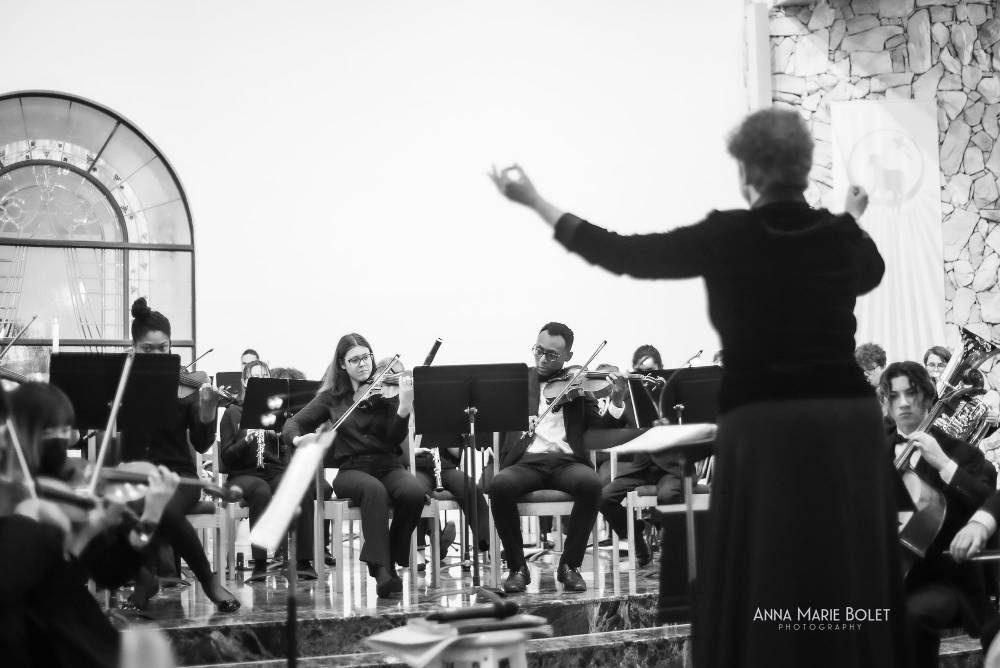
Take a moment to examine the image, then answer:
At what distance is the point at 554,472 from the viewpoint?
4953mm

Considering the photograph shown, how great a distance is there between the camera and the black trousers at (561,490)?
4.79 m

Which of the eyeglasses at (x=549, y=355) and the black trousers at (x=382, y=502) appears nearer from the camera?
the black trousers at (x=382, y=502)

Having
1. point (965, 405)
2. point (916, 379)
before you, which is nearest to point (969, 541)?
point (916, 379)

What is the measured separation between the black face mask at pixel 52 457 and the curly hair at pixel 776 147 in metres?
1.68

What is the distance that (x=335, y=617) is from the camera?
4004 millimetres

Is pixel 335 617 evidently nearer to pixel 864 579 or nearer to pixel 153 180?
pixel 864 579

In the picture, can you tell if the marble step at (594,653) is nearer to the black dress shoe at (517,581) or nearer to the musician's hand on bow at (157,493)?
the black dress shoe at (517,581)

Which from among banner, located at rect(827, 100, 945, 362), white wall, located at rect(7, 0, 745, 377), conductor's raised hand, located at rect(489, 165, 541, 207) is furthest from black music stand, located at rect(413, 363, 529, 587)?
banner, located at rect(827, 100, 945, 362)

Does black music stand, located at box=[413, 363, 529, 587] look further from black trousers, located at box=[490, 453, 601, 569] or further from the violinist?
the violinist

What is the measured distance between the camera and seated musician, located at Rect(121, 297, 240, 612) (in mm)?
4348

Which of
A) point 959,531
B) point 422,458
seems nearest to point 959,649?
point 959,531

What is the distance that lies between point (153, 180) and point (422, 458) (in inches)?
119

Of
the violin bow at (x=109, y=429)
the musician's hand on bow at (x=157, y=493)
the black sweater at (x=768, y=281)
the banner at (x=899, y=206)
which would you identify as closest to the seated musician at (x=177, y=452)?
the violin bow at (x=109, y=429)

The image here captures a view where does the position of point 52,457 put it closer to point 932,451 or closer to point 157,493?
point 157,493
